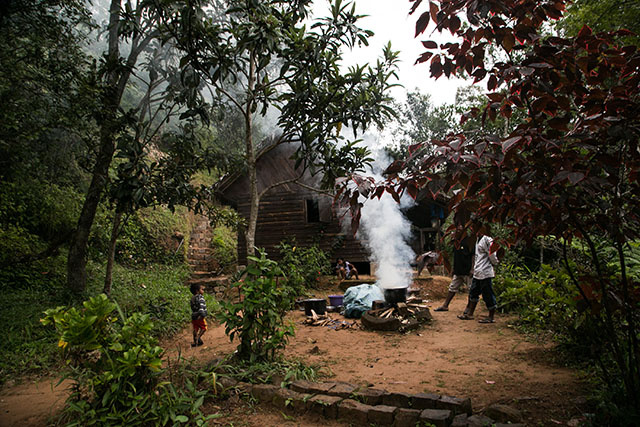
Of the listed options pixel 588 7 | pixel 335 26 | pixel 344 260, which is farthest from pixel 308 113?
pixel 344 260

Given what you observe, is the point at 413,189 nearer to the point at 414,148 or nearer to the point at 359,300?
the point at 414,148

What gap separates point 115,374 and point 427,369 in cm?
329

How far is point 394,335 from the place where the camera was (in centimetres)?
603

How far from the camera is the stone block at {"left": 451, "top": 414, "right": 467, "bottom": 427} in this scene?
2604mm

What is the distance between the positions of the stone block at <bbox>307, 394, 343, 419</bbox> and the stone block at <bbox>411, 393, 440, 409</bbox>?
630 millimetres

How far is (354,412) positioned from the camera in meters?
3.00

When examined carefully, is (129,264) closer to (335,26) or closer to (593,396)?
(335,26)

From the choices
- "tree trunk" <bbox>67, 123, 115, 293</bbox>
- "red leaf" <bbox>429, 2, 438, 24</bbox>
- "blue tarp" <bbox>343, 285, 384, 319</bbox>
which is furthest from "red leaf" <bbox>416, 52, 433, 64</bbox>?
"tree trunk" <bbox>67, 123, 115, 293</bbox>

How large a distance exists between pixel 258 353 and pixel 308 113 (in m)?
3.24

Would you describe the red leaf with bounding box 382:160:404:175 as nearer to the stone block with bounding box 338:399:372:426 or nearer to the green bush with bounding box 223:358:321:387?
the stone block with bounding box 338:399:372:426

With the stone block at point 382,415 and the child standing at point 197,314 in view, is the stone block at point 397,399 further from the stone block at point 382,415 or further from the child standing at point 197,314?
the child standing at point 197,314

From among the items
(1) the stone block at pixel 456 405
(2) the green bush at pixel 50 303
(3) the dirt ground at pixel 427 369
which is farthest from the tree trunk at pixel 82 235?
(1) the stone block at pixel 456 405

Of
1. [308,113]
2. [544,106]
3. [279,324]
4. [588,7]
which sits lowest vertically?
[279,324]

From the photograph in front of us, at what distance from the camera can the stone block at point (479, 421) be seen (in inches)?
102
